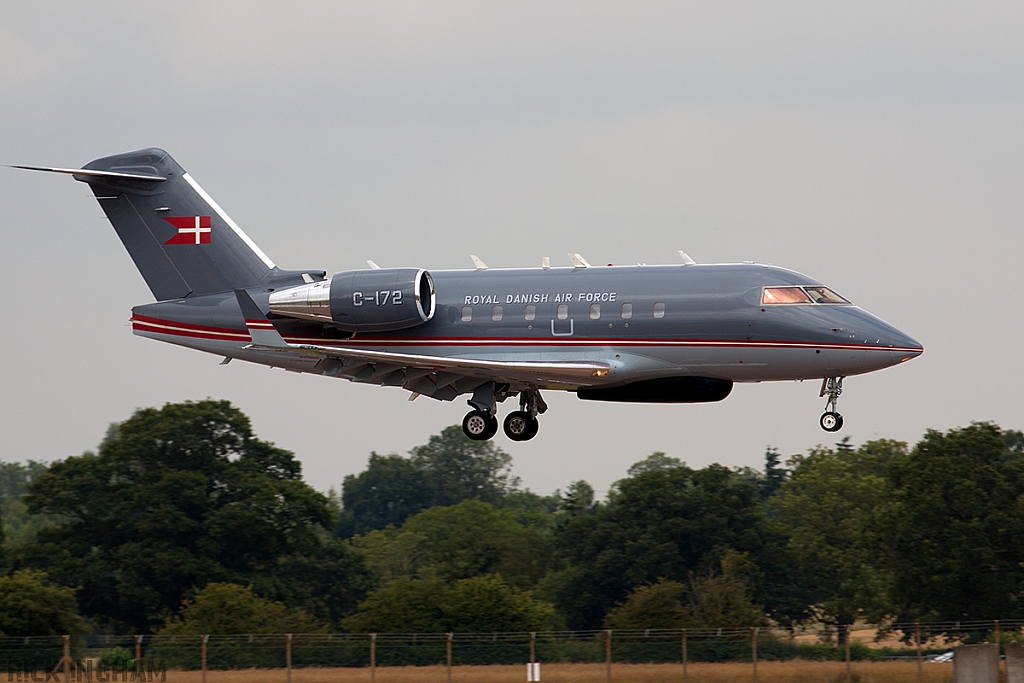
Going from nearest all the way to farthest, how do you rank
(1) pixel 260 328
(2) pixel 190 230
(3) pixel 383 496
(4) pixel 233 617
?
(1) pixel 260 328, (2) pixel 190 230, (4) pixel 233 617, (3) pixel 383 496

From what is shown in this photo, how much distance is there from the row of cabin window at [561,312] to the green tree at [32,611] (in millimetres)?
27828

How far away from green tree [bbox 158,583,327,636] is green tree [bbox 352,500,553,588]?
1062 cm

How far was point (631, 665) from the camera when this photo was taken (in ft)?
113

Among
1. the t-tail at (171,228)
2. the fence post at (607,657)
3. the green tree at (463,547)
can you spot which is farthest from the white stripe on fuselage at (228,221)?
the green tree at (463,547)

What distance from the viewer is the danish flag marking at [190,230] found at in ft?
129

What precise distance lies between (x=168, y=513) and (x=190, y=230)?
3467 centimetres

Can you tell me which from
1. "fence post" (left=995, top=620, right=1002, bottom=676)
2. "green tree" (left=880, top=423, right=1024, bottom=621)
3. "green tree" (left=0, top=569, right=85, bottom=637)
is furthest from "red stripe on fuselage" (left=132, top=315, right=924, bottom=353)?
"green tree" (left=880, top=423, right=1024, bottom=621)

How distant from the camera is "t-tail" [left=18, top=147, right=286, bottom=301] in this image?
38844mm

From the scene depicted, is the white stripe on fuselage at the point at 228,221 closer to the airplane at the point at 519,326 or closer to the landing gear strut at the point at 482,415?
the airplane at the point at 519,326

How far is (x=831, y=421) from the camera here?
33.9 m

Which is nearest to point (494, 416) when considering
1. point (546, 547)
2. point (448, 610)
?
point (448, 610)

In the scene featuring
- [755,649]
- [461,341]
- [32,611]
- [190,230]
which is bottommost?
[755,649]

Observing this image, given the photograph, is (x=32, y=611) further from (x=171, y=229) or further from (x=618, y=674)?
(x=618, y=674)

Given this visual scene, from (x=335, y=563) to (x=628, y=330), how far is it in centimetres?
4498
